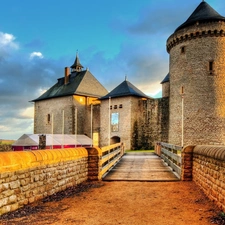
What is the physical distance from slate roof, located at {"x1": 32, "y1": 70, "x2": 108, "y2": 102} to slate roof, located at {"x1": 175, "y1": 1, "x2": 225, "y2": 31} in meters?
20.2

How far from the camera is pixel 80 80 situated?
46375 mm

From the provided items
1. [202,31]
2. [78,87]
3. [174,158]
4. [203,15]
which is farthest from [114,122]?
[174,158]

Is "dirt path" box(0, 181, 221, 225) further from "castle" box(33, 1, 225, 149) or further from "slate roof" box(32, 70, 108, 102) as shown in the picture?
"slate roof" box(32, 70, 108, 102)

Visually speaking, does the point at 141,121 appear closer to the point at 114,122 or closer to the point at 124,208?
the point at 114,122

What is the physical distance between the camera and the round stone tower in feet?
88.3

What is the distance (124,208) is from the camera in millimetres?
6246

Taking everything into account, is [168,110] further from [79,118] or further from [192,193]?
[192,193]

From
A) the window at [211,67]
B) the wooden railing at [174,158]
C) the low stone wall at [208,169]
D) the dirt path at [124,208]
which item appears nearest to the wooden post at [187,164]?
the low stone wall at [208,169]

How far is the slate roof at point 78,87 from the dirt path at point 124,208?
35746 millimetres

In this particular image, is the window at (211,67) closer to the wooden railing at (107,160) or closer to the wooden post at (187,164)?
the wooden railing at (107,160)

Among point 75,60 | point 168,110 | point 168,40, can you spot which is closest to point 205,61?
point 168,40

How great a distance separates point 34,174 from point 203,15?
2678 centimetres

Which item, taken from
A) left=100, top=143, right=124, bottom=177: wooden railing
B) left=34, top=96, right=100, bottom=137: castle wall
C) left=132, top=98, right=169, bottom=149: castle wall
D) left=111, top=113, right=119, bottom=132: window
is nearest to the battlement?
left=132, top=98, right=169, bottom=149: castle wall

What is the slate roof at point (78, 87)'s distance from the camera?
146ft
